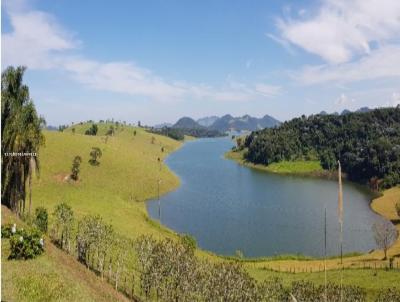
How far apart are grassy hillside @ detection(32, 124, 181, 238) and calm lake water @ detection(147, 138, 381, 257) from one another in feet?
28.9

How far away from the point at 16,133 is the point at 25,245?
2062 centimetres

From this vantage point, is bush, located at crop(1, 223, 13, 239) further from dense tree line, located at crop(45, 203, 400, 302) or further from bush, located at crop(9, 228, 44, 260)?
dense tree line, located at crop(45, 203, 400, 302)

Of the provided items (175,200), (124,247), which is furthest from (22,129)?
(175,200)

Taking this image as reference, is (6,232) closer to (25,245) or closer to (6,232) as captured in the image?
(6,232)

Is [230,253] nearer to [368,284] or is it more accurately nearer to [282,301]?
[368,284]

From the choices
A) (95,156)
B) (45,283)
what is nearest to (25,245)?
(45,283)

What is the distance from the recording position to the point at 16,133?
51.2m

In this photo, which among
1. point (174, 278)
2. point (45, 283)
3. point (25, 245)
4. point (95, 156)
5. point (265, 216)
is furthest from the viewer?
point (95, 156)

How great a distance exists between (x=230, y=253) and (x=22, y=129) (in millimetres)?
47108

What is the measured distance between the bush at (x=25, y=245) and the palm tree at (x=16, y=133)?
1599 centimetres

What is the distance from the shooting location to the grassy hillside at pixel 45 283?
2658 centimetres

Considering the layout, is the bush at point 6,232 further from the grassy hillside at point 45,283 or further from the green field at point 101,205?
the green field at point 101,205

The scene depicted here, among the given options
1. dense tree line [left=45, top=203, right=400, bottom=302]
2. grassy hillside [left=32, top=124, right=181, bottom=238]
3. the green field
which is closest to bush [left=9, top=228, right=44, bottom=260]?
the green field

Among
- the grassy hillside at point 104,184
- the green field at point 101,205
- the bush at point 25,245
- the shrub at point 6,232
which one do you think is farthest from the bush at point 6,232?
the grassy hillside at point 104,184
